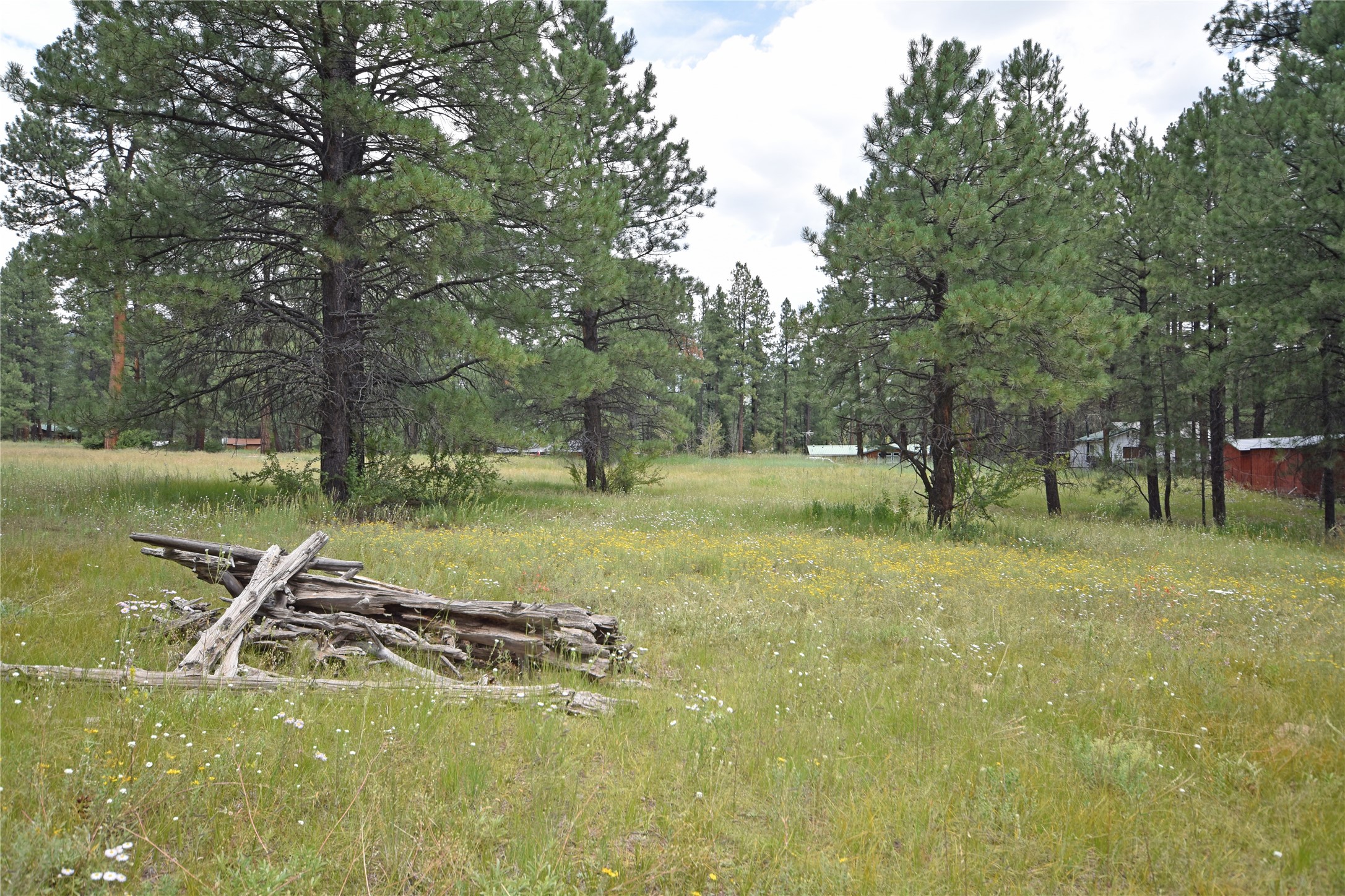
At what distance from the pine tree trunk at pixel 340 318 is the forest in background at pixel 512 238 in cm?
6

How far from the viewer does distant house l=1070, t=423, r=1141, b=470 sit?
67.7 ft

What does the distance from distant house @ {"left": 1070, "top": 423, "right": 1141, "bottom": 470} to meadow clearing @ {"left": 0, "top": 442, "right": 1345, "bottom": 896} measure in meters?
11.0

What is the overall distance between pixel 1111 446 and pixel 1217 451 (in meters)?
20.8

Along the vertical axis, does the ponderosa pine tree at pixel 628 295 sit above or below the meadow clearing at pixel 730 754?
above

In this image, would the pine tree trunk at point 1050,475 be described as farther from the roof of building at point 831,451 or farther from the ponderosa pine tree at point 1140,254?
the roof of building at point 831,451

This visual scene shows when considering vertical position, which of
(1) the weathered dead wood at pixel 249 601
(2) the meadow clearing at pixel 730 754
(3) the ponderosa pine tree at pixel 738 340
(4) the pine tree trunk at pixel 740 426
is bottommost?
(2) the meadow clearing at pixel 730 754

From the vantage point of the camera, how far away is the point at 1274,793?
12.0 ft

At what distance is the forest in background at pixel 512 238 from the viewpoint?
10.5m

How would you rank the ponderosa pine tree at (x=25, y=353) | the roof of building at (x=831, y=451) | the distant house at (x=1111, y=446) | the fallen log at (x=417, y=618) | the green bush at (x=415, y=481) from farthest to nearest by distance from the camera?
the roof of building at (x=831, y=451) < the ponderosa pine tree at (x=25, y=353) < the distant house at (x=1111, y=446) < the green bush at (x=415, y=481) < the fallen log at (x=417, y=618)

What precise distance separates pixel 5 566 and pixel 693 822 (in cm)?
729

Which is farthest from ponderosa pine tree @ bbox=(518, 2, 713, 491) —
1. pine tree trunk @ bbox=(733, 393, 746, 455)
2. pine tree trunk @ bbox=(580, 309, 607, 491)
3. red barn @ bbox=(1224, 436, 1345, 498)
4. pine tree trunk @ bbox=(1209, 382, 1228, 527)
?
pine tree trunk @ bbox=(733, 393, 746, 455)

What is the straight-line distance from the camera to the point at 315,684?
4102 millimetres

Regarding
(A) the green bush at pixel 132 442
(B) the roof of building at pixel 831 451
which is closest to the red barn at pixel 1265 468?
(B) the roof of building at pixel 831 451

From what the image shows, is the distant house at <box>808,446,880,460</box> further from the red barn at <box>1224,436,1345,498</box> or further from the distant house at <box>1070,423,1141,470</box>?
the red barn at <box>1224,436,1345,498</box>
